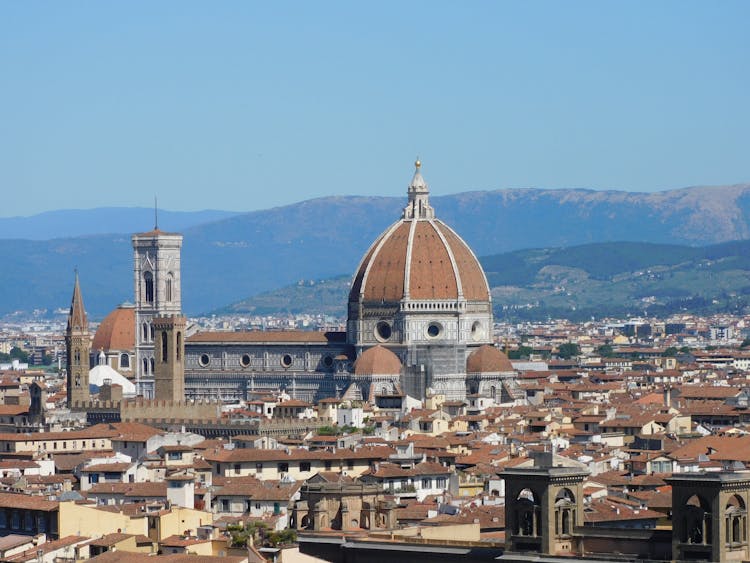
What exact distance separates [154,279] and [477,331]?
709 inches

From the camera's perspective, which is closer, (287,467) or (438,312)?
(287,467)

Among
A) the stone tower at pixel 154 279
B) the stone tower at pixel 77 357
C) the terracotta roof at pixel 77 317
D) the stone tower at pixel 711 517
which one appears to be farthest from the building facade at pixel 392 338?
the stone tower at pixel 711 517

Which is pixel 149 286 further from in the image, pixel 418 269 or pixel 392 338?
pixel 418 269

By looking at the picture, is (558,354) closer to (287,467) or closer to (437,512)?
(287,467)

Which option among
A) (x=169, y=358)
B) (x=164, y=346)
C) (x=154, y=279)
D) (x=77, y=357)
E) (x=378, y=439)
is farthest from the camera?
(x=154, y=279)

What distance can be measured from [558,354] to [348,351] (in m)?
72.3

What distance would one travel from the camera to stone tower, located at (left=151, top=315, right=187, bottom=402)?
119 m

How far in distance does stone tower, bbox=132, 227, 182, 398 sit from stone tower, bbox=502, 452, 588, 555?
10218cm

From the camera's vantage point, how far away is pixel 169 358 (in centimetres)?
12025

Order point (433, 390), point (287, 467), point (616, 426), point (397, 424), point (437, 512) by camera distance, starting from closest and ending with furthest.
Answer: point (437, 512), point (287, 467), point (616, 426), point (397, 424), point (433, 390)

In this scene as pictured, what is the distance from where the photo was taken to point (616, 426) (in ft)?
283

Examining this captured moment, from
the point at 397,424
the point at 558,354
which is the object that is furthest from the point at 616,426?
the point at 558,354

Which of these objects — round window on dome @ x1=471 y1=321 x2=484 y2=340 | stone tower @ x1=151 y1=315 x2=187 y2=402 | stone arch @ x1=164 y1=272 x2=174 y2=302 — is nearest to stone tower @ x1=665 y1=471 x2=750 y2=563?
stone tower @ x1=151 y1=315 x2=187 y2=402

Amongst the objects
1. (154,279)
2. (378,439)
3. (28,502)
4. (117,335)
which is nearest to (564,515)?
(28,502)
